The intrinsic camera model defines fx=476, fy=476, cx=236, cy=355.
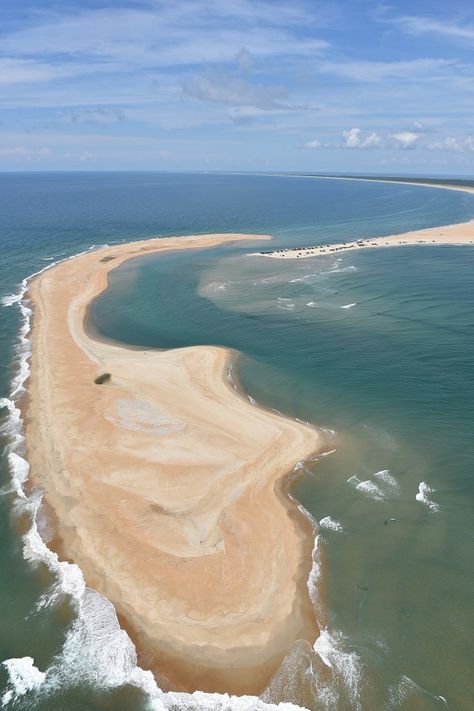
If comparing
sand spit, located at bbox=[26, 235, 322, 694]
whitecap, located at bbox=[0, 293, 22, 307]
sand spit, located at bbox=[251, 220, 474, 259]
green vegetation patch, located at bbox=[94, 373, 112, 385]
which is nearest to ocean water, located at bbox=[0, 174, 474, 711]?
whitecap, located at bbox=[0, 293, 22, 307]

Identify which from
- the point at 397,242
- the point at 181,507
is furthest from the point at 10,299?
the point at 397,242

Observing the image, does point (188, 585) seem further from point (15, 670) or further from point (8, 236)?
point (8, 236)

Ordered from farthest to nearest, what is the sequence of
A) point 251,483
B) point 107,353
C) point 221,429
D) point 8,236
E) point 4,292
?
point 8,236
point 4,292
point 107,353
point 221,429
point 251,483

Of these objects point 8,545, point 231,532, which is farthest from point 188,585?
point 8,545

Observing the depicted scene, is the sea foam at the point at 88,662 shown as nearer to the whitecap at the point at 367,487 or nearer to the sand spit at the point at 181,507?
the sand spit at the point at 181,507

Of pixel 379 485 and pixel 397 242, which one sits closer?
pixel 379 485

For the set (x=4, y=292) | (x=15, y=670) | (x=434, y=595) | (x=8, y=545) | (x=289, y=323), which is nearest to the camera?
(x=15, y=670)

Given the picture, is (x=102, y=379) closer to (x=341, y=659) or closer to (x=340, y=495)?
(x=340, y=495)
